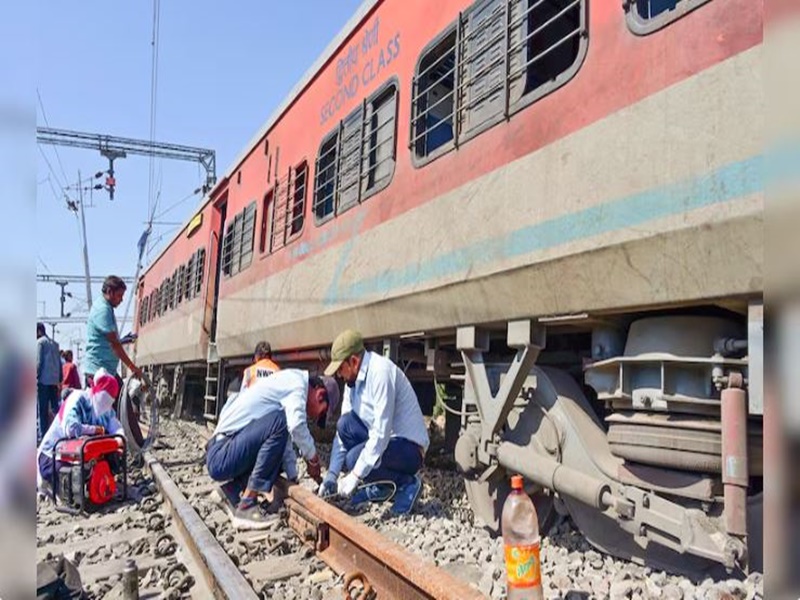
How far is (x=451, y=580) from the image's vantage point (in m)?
2.28

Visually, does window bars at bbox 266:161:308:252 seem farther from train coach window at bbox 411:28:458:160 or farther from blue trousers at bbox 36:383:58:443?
blue trousers at bbox 36:383:58:443

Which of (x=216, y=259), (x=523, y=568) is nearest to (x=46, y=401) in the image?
(x=216, y=259)

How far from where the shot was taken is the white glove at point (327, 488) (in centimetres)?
431

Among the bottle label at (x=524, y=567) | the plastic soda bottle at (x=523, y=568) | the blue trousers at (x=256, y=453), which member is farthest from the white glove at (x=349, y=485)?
the bottle label at (x=524, y=567)

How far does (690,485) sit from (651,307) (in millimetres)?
745

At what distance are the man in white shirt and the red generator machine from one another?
3.88 feet

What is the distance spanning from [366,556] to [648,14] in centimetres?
283

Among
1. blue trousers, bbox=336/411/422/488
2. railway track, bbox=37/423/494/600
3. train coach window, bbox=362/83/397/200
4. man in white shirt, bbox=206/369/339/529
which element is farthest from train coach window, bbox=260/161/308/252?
blue trousers, bbox=336/411/422/488

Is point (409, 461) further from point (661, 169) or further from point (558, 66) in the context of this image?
point (558, 66)

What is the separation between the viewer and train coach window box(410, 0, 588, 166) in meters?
3.31

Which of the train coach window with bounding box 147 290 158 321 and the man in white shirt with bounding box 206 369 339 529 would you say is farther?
the train coach window with bounding box 147 290 158 321

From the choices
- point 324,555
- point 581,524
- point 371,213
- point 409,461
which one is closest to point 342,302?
point 371,213

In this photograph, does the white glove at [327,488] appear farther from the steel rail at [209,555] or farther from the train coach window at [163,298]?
the train coach window at [163,298]

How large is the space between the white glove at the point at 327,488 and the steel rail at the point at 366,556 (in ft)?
0.81
